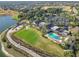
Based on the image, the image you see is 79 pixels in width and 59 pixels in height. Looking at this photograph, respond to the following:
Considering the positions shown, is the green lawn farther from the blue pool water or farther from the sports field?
the blue pool water

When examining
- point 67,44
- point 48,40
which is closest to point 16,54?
point 48,40

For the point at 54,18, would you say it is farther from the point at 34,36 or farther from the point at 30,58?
the point at 30,58

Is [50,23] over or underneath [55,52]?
over

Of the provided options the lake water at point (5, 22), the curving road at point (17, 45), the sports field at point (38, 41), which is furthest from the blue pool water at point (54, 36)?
the lake water at point (5, 22)

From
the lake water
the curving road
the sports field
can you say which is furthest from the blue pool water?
the lake water

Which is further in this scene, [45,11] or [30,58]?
[45,11]

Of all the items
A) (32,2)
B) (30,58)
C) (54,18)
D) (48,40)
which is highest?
(32,2)

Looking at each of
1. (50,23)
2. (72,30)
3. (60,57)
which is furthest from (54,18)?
(60,57)

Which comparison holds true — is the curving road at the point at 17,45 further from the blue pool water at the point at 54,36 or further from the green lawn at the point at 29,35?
the blue pool water at the point at 54,36
